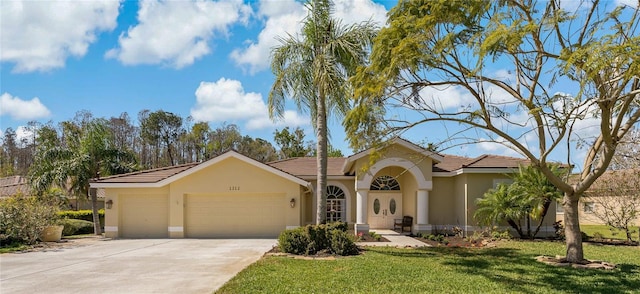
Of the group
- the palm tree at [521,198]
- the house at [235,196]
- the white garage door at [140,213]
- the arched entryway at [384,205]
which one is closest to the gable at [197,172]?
the house at [235,196]

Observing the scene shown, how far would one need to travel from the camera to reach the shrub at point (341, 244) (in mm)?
13703

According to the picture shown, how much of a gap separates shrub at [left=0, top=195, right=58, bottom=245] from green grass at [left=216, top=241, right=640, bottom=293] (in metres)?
10.0

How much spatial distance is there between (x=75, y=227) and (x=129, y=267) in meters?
13.7

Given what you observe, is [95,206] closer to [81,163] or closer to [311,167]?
[81,163]

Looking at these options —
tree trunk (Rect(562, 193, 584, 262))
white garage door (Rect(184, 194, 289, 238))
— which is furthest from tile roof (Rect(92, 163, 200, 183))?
tree trunk (Rect(562, 193, 584, 262))

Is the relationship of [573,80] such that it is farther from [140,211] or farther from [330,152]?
[330,152]

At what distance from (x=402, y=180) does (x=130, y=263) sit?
47.7 feet

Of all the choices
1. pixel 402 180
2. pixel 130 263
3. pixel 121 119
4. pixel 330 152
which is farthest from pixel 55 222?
pixel 121 119

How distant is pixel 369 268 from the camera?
36.6 ft

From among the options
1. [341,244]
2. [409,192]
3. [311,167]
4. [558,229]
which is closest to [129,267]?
[341,244]

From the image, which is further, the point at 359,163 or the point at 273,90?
the point at 359,163

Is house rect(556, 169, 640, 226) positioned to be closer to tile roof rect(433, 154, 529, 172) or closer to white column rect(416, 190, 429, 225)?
tile roof rect(433, 154, 529, 172)

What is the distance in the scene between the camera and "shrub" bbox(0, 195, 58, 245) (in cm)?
1666

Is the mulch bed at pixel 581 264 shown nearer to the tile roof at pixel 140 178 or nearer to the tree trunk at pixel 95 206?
the tile roof at pixel 140 178
